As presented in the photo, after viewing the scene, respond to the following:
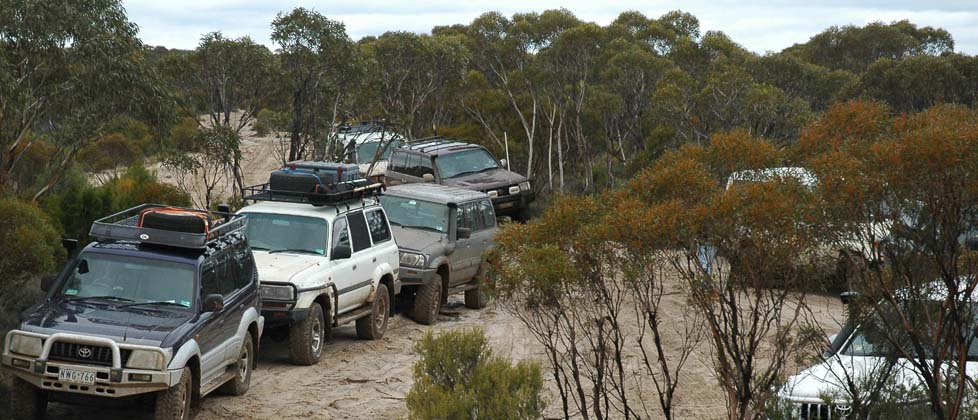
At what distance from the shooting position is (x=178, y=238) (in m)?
10.4

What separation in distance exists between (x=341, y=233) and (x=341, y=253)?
1.56 feet

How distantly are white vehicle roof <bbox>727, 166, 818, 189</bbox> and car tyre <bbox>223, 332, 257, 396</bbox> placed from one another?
4.98 m

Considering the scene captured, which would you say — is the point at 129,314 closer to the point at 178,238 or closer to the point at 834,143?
the point at 178,238

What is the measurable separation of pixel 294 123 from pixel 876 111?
16267 mm

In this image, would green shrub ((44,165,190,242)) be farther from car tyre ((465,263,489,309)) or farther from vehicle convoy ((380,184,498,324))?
car tyre ((465,263,489,309))

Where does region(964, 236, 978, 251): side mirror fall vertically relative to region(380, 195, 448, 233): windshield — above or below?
above

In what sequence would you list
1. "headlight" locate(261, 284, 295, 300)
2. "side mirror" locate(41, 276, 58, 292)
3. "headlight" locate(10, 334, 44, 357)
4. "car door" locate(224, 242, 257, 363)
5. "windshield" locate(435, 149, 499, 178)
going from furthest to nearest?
"windshield" locate(435, 149, 499, 178) < "headlight" locate(261, 284, 295, 300) < "car door" locate(224, 242, 257, 363) < "side mirror" locate(41, 276, 58, 292) < "headlight" locate(10, 334, 44, 357)

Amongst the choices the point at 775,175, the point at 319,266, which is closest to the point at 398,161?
the point at 319,266

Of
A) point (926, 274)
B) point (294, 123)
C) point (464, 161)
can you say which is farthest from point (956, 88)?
point (926, 274)

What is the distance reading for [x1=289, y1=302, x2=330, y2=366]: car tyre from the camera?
13031 mm

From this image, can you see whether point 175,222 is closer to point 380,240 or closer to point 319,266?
point 319,266

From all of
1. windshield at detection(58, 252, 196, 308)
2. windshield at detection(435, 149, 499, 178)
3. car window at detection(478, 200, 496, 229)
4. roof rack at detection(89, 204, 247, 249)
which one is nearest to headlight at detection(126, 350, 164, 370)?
windshield at detection(58, 252, 196, 308)

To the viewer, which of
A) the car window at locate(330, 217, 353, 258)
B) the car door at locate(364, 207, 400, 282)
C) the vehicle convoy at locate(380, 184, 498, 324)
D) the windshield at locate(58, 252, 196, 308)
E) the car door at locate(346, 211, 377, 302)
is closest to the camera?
the windshield at locate(58, 252, 196, 308)

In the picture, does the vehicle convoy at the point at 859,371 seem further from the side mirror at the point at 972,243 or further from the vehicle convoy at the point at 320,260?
the vehicle convoy at the point at 320,260
